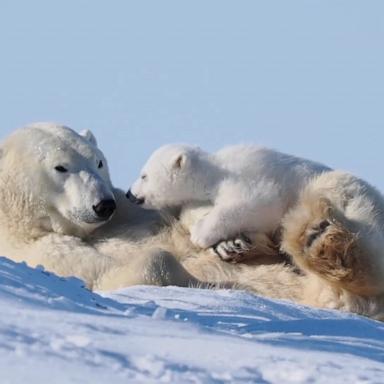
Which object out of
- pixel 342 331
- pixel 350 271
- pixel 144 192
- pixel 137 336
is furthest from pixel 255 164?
pixel 137 336

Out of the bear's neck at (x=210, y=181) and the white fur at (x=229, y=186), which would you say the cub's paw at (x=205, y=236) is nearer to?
the white fur at (x=229, y=186)

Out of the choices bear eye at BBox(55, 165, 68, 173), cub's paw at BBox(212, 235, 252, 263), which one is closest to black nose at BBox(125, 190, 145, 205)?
bear eye at BBox(55, 165, 68, 173)

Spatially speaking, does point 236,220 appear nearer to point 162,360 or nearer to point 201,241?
point 201,241

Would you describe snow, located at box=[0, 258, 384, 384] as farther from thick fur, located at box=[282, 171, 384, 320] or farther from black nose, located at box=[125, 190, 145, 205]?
black nose, located at box=[125, 190, 145, 205]

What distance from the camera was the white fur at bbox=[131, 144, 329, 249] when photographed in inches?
242

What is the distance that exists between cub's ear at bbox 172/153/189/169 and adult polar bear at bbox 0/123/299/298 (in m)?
0.91

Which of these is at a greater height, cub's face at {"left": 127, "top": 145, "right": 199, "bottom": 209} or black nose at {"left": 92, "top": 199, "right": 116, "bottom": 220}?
cub's face at {"left": 127, "top": 145, "right": 199, "bottom": 209}

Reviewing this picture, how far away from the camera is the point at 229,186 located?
665cm

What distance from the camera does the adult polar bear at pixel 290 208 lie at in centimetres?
528

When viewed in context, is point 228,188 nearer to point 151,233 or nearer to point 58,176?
point 151,233

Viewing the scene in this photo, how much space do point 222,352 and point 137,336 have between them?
0.22 m

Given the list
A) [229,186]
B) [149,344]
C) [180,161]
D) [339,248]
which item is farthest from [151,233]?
[149,344]

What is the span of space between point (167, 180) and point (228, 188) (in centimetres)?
88

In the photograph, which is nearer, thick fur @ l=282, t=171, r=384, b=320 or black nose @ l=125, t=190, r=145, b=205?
thick fur @ l=282, t=171, r=384, b=320
